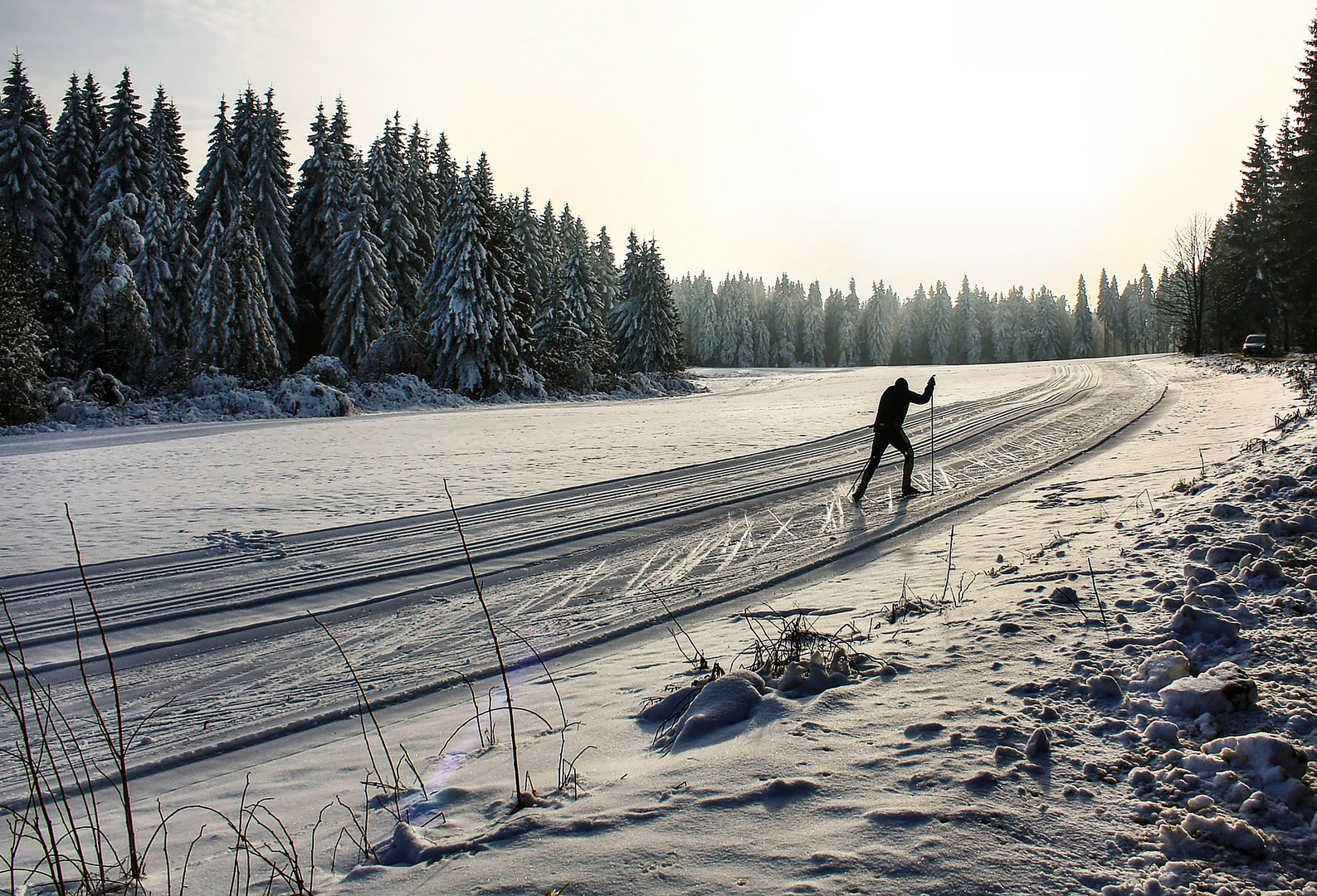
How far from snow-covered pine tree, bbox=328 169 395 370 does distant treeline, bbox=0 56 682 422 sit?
9cm

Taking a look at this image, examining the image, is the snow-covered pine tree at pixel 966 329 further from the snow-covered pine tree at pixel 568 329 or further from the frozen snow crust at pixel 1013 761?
the frozen snow crust at pixel 1013 761

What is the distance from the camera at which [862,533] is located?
7.89m

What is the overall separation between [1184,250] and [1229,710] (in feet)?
216

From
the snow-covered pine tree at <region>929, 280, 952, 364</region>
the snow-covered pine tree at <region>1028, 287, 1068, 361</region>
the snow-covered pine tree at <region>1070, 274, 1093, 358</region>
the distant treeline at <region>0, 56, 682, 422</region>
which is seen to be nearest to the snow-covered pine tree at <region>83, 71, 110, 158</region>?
the distant treeline at <region>0, 56, 682, 422</region>

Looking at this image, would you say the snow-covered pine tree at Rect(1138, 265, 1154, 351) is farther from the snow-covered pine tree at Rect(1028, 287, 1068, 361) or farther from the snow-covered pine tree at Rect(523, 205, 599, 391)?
the snow-covered pine tree at Rect(523, 205, 599, 391)

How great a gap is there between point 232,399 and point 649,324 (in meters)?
28.0

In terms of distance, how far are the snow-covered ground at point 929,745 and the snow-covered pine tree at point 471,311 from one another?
2458 centimetres

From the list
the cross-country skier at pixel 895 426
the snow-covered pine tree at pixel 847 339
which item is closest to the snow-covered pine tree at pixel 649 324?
the cross-country skier at pixel 895 426

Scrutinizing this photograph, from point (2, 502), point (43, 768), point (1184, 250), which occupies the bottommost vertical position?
point (43, 768)

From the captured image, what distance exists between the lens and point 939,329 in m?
104

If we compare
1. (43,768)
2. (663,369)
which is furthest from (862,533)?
(663,369)

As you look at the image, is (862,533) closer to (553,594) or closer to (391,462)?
(553,594)

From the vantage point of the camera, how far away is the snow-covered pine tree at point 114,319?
26.5 metres

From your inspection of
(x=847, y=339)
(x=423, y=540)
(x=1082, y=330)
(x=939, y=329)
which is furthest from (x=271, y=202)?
(x=1082, y=330)
